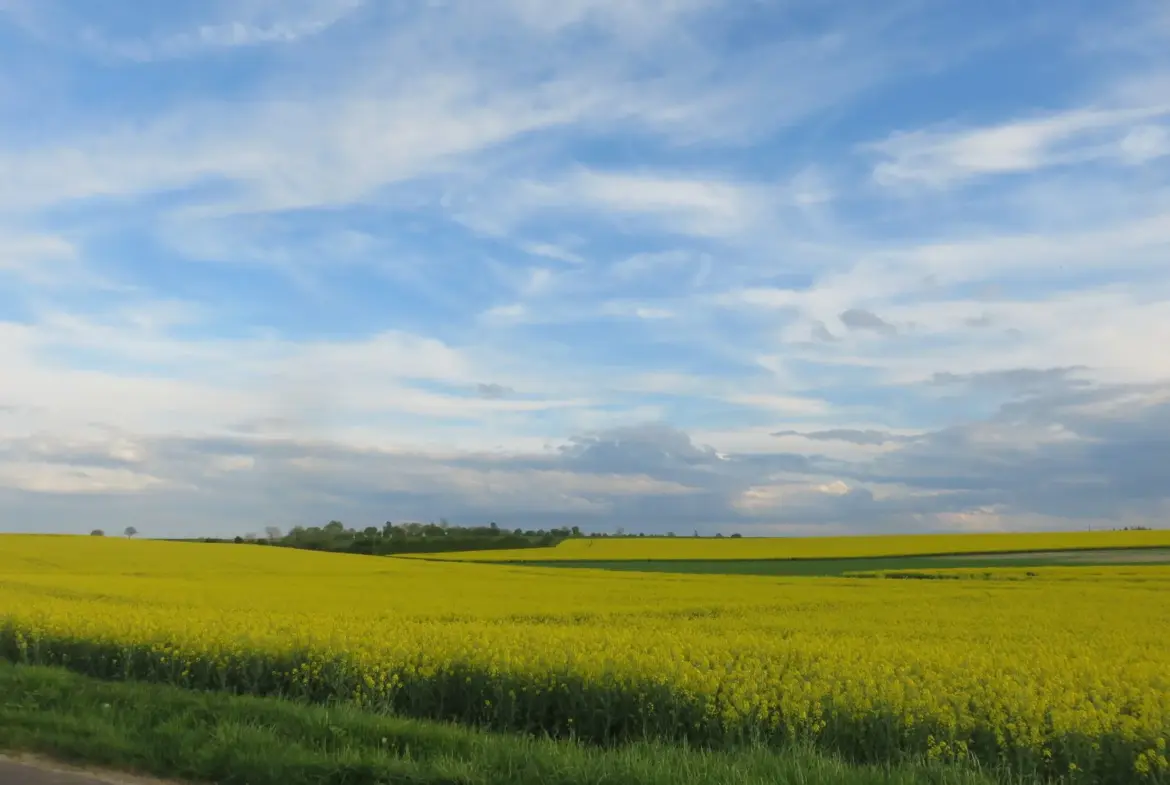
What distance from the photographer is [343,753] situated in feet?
24.5

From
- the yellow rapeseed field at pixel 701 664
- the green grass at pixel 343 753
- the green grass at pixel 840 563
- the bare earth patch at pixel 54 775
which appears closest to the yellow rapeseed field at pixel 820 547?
the green grass at pixel 840 563

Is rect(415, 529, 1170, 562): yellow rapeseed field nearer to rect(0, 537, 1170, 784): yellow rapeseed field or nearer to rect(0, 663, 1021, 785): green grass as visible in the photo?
rect(0, 537, 1170, 784): yellow rapeseed field

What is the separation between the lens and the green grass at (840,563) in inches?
2029

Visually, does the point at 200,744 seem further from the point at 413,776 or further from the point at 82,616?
the point at 82,616

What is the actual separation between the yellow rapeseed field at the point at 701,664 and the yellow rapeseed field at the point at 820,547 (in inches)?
1663

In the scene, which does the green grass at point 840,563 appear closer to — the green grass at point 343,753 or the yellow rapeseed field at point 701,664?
the yellow rapeseed field at point 701,664

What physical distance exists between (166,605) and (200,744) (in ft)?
43.8

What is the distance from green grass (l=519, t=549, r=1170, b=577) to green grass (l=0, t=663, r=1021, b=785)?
4145cm

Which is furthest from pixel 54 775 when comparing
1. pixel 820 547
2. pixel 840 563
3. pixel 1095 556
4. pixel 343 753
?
pixel 820 547

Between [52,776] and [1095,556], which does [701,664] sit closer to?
[52,776]

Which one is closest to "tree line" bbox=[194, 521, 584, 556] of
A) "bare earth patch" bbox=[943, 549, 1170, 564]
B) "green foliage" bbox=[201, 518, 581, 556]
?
"green foliage" bbox=[201, 518, 581, 556]

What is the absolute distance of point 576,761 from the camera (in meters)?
7.03

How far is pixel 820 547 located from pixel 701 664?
6295 cm

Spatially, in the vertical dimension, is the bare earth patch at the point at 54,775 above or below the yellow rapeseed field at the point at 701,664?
below
